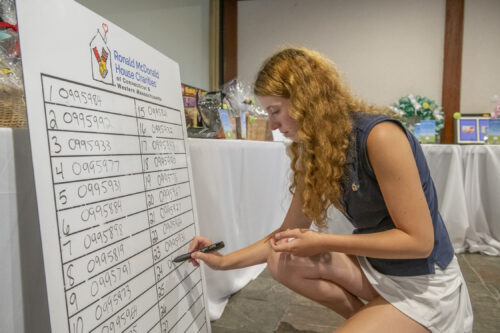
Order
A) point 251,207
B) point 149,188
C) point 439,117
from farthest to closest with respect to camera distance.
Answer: point 439,117, point 251,207, point 149,188

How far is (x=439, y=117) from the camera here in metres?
3.44

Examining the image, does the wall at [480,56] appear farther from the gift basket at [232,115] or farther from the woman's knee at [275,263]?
the woman's knee at [275,263]

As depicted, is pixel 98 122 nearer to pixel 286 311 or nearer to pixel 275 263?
pixel 275 263

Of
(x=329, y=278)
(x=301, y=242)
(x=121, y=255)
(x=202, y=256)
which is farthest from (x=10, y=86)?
(x=329, y=278)

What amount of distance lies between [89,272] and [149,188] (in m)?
0.26

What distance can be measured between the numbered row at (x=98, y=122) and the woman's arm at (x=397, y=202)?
541mm

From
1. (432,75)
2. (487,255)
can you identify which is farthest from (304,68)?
(432,75)

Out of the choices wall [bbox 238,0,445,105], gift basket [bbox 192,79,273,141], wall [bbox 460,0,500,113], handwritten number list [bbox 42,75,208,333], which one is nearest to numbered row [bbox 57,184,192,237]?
handwritten number list [bbox 42,75,208,333]

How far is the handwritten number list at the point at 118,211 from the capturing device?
2.00 ft

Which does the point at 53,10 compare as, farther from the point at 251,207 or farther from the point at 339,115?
the point at 251,207

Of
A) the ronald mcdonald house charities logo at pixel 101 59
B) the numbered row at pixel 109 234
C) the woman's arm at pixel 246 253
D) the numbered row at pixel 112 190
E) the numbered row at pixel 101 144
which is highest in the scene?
the ronald mcdonald house charities logo at pixel 101 59

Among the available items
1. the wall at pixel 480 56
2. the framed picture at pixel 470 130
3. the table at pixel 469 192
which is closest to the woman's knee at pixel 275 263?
the table at pixel 469 192

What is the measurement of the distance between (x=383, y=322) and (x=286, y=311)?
660 millimetres

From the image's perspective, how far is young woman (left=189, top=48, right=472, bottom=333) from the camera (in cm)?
87
